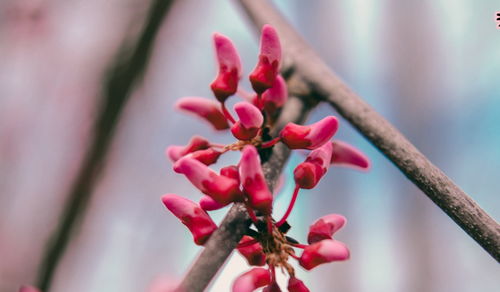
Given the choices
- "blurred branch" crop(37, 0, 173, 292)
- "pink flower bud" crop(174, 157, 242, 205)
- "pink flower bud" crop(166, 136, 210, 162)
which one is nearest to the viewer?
"blurred branch" crop(37, 0, 173, 292)

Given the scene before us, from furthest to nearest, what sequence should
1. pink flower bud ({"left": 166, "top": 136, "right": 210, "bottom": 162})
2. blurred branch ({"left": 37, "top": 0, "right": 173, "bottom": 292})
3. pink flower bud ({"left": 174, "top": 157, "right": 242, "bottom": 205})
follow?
pink flower bud ({"left": 166, "top": 136, "right": 210, "bottom": 162}), pink flower bud ({"left": 174, "top": 157, "right": 242, "bottom": 205}), blurred branch ({"left": 37, "top": 0, "right": 173, "bottom": 292})

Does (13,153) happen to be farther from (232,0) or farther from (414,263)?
(414,263)

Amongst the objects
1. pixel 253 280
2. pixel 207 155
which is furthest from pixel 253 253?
pixel 207 155

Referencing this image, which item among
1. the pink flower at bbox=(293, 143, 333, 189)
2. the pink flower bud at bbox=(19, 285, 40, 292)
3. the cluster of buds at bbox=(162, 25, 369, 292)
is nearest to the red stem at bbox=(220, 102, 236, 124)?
the cluster of buds at bbox=(162, 25, 369, 292)

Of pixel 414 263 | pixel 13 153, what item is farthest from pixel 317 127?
pixel 414 263

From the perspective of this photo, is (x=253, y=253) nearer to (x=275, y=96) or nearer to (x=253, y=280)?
(x=253, y=280)

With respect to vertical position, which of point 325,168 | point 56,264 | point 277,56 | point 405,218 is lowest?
point 56,264

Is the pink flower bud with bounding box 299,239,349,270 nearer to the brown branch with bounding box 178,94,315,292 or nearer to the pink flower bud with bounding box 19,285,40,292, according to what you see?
the brown branch with bounding box 178,94,315,292
